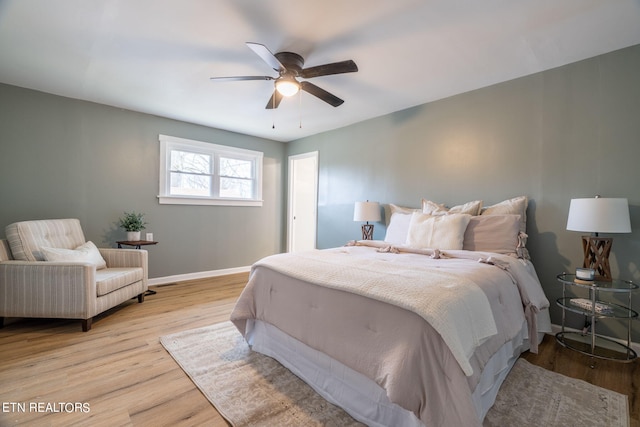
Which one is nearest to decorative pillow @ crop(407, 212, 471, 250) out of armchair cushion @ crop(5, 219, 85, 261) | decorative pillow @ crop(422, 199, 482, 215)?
decorative pillow @ crop(422, 199, 482, 215)

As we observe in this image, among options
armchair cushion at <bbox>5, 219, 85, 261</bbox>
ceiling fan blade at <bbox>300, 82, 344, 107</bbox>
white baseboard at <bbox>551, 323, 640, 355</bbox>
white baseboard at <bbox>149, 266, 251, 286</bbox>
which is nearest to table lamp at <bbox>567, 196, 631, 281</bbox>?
white baseboard at <bbox>551, 323, 640, 355</bbox>

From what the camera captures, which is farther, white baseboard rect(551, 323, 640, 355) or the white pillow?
the white pillow

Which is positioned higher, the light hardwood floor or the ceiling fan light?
the ceiling fan light

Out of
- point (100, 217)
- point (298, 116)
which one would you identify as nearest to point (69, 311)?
point (100, 217)

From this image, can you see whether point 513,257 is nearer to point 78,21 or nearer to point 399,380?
point 399,380

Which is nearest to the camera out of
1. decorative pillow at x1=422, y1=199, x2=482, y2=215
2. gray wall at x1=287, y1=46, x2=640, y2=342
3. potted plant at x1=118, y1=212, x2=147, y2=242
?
gray wall at x1=287, y1=46, x2=640, y2=342

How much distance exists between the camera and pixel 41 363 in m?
2.02

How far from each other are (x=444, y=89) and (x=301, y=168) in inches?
126

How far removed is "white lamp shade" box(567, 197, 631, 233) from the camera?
202 centimetres

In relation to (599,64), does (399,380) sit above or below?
below

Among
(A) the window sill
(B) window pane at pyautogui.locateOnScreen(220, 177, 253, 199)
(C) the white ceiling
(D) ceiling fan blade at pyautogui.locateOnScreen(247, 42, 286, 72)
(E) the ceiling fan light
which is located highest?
(C) the white ceiling

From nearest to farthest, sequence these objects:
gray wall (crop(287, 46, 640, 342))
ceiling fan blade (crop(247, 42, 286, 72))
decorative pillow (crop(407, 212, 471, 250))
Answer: ceiling fan blade (crop(247, 42, 286, 72))
gray wall (crop(287, 46, 640, 342))
decorative pillow (crop(407, 212, 471, 250))

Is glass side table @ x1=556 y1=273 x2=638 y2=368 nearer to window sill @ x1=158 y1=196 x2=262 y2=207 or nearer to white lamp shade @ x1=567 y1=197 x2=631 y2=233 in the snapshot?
white lamp shade @ x1=567 y1=197 x2=631 y2=233

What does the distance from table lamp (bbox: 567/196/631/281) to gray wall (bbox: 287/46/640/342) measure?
26cm
